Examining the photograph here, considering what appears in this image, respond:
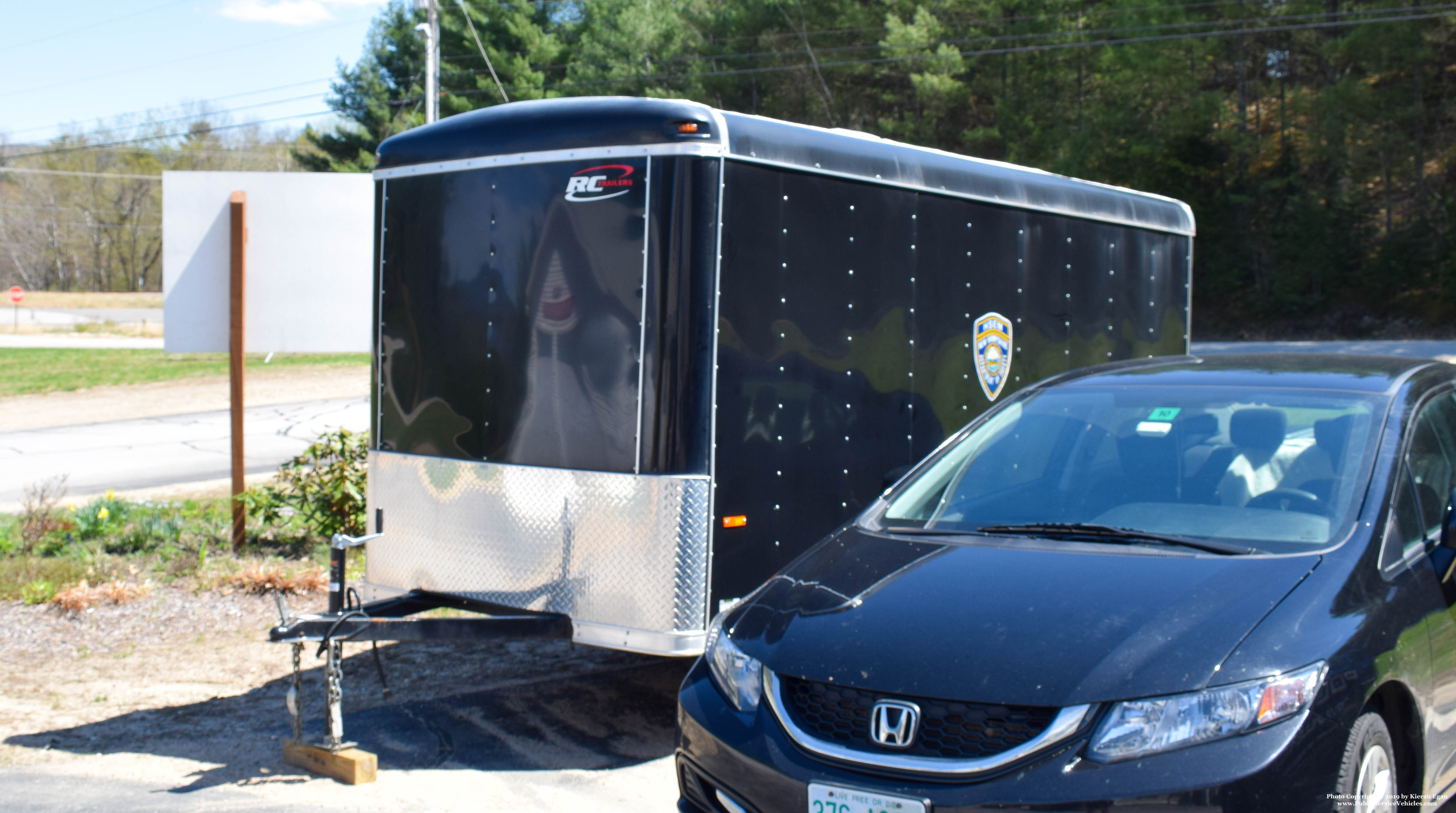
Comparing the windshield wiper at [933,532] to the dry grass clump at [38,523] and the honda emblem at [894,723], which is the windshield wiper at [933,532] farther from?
the dry grass clump at [38,523]

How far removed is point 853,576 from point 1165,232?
18.7ft

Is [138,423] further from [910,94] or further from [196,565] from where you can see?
[910,94]

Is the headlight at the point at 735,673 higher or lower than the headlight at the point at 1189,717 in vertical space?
lower

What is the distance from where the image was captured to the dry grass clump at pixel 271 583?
7.60 metres

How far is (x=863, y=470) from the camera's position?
5723 mm

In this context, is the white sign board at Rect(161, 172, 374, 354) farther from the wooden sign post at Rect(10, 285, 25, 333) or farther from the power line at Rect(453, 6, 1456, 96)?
the wooden sign post at Rect(10, 285, 25, 333)

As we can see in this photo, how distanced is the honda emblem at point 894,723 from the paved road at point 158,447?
10.2 meters

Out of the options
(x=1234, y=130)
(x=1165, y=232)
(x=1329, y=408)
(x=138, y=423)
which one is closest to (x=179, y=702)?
(x=1329, y=408)

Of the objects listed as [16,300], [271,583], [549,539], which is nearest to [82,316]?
[16,300]

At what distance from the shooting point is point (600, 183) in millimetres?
4973

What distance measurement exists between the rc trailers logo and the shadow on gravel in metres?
2.37

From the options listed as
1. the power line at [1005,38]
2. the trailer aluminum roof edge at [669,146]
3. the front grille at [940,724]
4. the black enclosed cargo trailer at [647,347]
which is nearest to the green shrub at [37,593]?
the black enclosed cargo trailer at [647,347]

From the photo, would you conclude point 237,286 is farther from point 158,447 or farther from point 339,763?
point 158,447

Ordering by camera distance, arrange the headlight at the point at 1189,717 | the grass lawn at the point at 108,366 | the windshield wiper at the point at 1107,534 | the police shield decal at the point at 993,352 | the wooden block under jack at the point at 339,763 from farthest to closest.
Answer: the grass lawn at the point at 108,366 < the police shield decal at the point at 993,352 < the wooden block under jack at the point at 339,763 < the windshield wiper at the point at 1107,534 < the headlight at the point at 1189,717
